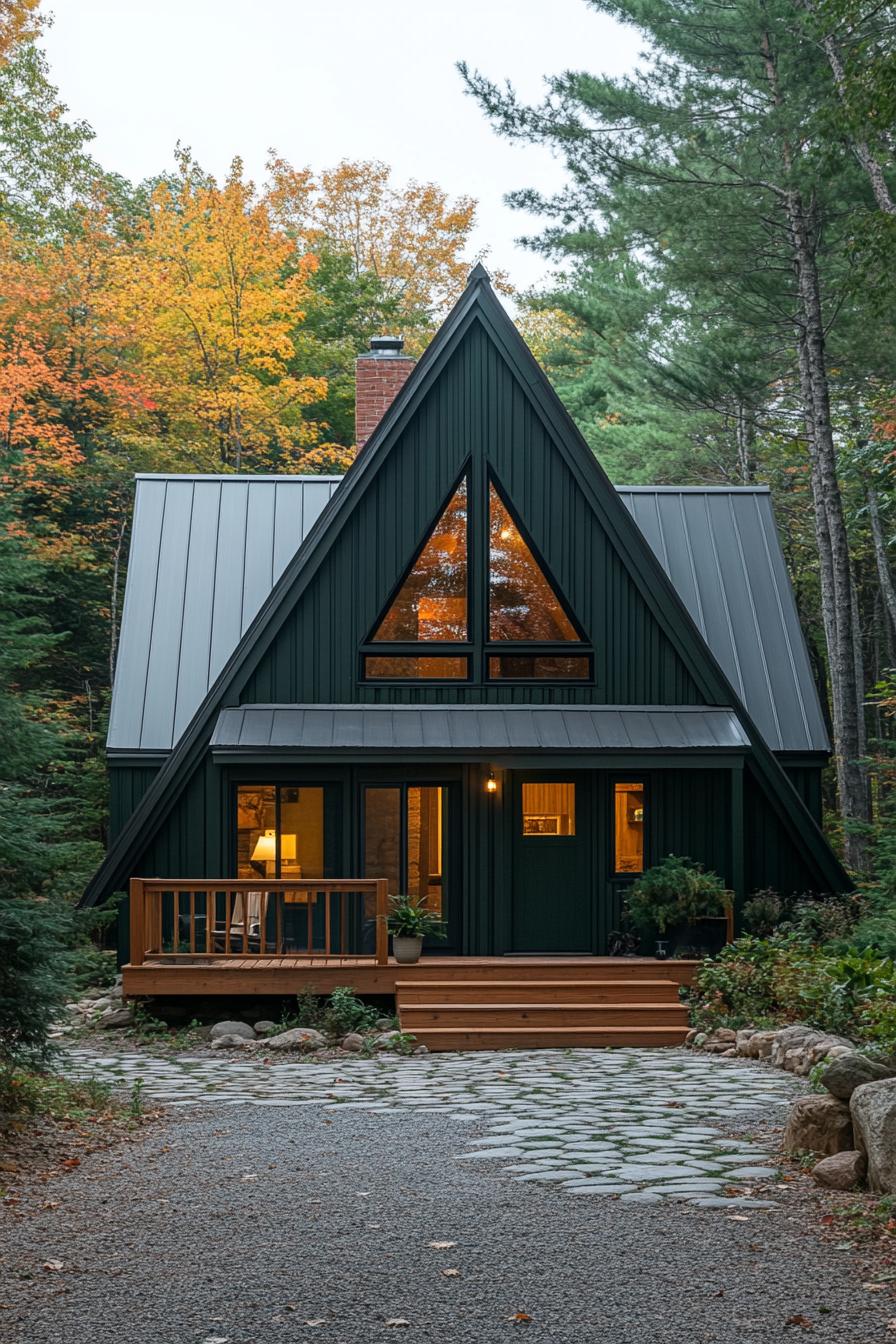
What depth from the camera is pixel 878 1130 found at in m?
6.59

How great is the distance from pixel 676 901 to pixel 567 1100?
19.8ft

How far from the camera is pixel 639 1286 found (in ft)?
17.0

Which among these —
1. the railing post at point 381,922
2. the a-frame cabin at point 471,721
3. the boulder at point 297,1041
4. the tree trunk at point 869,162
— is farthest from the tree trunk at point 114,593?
the tree trunk at point 869,162

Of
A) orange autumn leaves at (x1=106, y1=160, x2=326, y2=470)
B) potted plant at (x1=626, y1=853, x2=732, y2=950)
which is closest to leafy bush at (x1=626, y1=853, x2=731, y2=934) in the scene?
potted plant at (x1=626, y1=853, x2=732, y2=950)

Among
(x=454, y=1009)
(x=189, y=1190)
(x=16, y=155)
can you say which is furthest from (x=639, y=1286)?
(x=16, y=155)

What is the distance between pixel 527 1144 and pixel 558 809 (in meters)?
8.58

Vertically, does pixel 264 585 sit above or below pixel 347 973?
above

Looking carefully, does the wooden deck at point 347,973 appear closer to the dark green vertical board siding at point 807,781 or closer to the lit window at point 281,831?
the lit window at point 281,831

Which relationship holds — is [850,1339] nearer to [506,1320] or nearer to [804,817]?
[506,1320]

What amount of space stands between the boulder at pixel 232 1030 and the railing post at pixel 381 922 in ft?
4.77

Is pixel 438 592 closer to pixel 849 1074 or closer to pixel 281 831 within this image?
pixel 281 831

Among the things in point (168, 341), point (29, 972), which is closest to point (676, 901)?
point (29, 972)

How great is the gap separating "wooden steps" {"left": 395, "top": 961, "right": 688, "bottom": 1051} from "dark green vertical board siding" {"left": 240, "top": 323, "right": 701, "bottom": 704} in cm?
348

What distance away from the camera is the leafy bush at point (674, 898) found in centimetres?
1518
